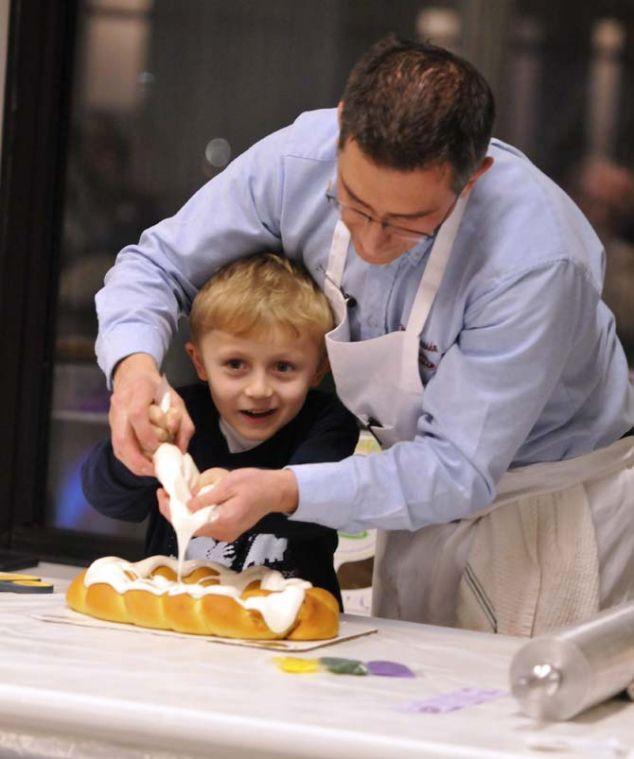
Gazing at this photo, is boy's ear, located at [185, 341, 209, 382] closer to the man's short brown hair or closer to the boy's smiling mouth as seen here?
the boy's smiling mouth

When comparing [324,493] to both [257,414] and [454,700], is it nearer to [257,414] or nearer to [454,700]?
[257,414]

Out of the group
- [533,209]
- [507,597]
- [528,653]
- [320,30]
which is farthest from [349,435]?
[320,30]

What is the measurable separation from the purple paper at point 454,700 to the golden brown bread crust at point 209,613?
0.28 m

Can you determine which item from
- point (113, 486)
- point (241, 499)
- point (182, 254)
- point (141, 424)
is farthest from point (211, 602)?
point (182, 254)

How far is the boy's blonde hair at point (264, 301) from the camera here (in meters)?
1.93

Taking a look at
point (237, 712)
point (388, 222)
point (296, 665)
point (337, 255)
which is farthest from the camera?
point (337, 255)

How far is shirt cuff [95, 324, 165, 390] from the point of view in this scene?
1845mm

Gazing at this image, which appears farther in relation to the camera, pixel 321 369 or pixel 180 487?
pixel 321 369

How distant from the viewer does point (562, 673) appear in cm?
129

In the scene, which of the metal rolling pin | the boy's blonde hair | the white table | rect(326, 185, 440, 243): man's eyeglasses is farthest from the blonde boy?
the metal rolling pin

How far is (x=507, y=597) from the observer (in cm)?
199

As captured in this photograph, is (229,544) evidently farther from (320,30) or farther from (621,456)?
(320,30)

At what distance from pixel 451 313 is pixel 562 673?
64cm

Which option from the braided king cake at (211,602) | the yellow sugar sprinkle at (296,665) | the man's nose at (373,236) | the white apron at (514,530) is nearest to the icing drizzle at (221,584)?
the braided king cake at (211,602)
